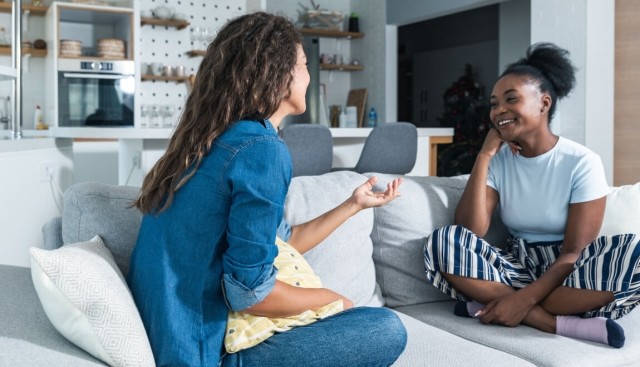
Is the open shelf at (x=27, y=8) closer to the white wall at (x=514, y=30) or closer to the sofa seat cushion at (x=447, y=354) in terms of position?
the white wall at (x=514, y=30)

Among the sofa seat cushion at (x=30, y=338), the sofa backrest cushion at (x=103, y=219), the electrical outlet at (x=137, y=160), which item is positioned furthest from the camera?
the electrical outlet at (x=137, y=160)

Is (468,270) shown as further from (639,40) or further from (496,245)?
(639,40)

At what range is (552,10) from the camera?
14.9 ft

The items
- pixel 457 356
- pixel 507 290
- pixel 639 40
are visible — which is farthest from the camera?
pixel 639 40

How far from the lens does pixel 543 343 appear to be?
1841 mm

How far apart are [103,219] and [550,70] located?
58.7 inches

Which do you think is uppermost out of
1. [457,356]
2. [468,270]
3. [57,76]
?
[57,76]

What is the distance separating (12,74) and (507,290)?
6.75 ft

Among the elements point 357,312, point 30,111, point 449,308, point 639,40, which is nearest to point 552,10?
point 639,40

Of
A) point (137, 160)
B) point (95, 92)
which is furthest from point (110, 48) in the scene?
point (137, 160)

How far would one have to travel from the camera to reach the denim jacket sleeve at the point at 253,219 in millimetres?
1302

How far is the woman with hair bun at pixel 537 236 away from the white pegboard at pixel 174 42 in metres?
4.76

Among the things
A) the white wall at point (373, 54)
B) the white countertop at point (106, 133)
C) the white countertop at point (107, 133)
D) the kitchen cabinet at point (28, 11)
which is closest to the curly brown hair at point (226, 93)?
the white countertop at point (106, 133)

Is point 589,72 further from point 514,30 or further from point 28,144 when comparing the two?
point 514,30
